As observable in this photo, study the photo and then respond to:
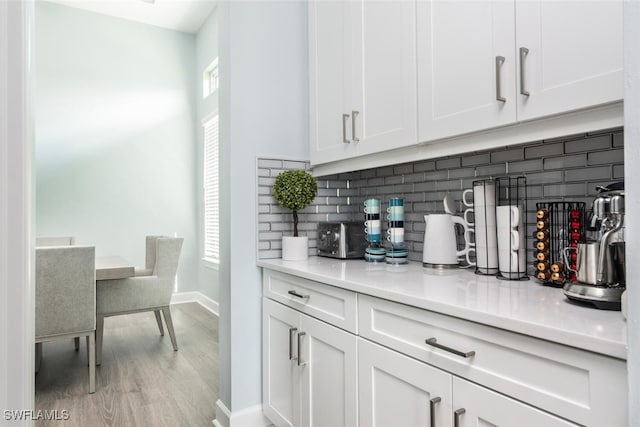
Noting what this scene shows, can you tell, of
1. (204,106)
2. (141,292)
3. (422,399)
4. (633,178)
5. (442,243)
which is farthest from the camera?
(204,106)

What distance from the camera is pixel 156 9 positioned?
15.1 ft

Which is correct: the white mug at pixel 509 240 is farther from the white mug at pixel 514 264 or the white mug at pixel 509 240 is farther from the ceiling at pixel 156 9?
the ceiling at pixel 156 9

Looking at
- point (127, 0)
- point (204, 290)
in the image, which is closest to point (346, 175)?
point (204, 290)

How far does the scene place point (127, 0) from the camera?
4418mm

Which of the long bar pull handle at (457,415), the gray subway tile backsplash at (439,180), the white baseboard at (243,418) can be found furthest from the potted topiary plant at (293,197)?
the long bar pull handle at (457,415)

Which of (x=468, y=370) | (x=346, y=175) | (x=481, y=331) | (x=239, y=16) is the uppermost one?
(x=239, y=16)

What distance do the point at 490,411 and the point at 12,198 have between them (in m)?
0.99

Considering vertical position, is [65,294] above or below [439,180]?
below

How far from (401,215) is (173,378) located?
2005 millimetres

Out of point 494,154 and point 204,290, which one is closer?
point 494,154

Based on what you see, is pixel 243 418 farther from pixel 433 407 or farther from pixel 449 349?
pixel 449 349

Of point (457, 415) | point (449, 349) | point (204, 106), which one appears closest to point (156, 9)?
point (204, 106)

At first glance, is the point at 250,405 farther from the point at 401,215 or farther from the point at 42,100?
the point at 42,100

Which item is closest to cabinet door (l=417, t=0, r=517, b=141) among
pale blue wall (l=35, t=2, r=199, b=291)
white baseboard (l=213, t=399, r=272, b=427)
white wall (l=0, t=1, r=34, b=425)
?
white wall (l=0, t=1, r=34, b=425)
